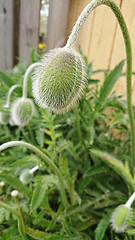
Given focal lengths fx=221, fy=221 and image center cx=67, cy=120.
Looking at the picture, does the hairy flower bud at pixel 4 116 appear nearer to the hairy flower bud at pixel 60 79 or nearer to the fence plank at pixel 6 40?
the hairy flower bud at pixel 60 79

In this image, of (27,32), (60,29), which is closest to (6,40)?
(27,32)

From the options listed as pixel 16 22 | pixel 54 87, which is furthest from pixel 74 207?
pixel 16 22

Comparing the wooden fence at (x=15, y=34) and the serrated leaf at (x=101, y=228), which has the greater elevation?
the wooden fence at (x=15, y=34)

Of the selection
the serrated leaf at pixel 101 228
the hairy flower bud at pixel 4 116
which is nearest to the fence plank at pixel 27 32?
the hairy flower bud at pixel 4 116

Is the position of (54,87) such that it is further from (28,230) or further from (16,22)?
(16,22)

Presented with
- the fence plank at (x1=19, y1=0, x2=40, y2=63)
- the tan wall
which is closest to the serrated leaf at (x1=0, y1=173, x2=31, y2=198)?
the tan wall
